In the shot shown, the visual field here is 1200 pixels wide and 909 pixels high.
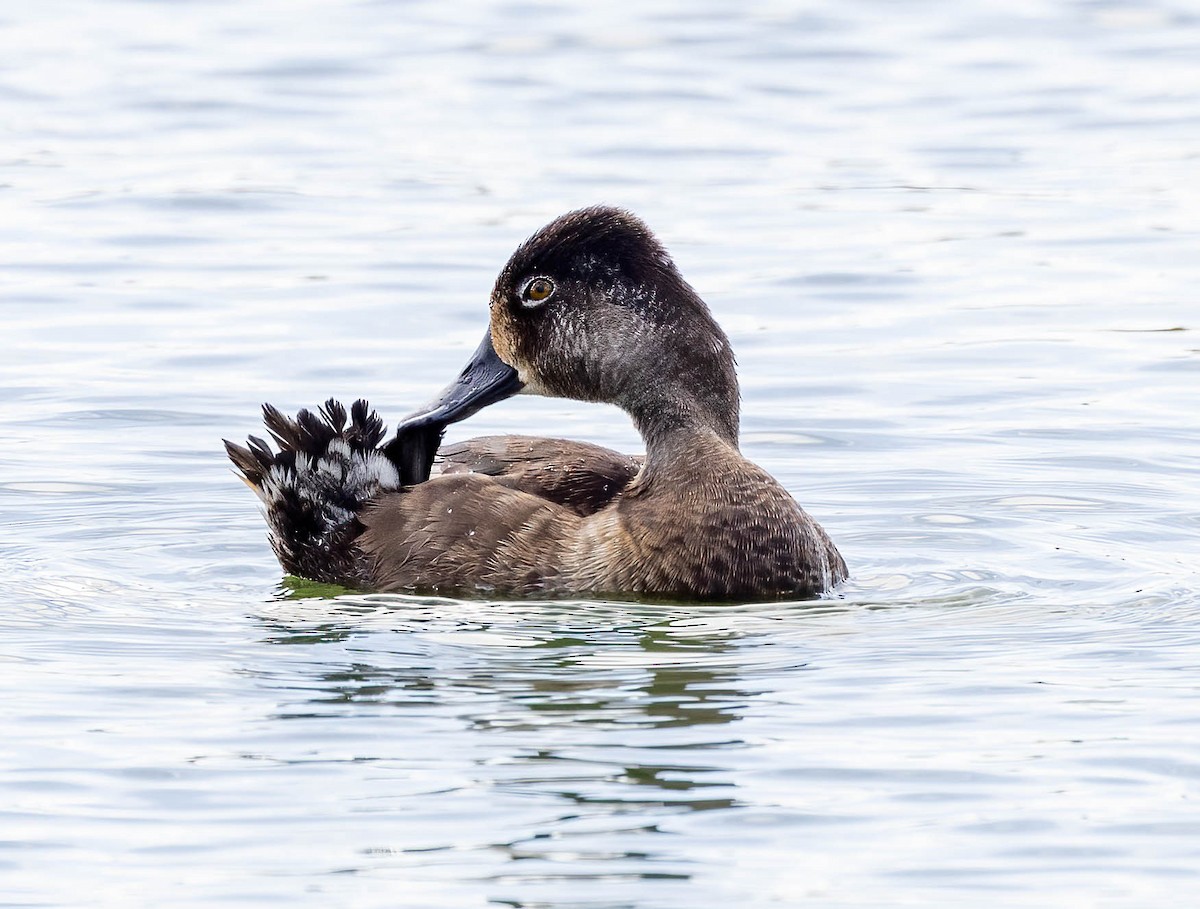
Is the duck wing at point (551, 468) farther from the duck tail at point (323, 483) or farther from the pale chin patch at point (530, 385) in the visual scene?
the duck tail at point (323, 483)

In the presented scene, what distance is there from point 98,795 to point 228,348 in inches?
288

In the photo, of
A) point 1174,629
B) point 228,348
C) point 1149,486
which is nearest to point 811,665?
point 1174,629

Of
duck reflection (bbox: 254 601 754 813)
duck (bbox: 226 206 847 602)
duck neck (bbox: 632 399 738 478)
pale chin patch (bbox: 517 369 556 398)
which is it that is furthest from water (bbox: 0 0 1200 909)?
pale chin patch (bbox: 517 369 556 398)

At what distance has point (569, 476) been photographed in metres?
9.34

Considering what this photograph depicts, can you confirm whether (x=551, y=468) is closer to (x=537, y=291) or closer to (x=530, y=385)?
(x=530, y=385)

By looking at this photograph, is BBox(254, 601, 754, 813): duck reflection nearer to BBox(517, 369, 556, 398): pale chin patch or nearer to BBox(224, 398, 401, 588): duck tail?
BBox(224, 398, 401, 588): duck tail

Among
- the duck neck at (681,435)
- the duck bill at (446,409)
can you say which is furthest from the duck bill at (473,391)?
the duck neck at (681,435)

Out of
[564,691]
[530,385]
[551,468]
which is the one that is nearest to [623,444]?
[530,385]

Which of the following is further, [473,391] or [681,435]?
[473,391]

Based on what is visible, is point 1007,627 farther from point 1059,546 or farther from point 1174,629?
point 1059,546

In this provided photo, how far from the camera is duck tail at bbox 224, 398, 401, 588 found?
920cm

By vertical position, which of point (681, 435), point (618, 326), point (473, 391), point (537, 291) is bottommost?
point (681, 435)

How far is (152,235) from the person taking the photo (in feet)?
54.3

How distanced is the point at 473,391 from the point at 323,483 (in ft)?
2.43
